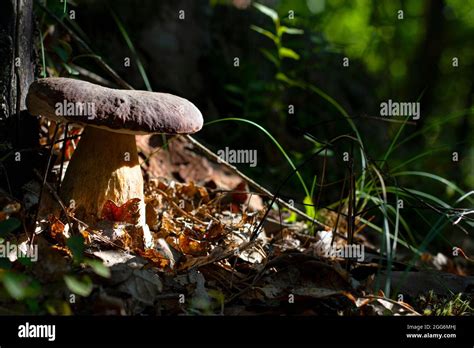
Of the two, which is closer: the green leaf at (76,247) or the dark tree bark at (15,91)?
the green leaf at (76,247)

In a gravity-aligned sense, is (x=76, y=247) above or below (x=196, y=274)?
above

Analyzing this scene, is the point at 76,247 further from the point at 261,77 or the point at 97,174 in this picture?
the point at 261,77

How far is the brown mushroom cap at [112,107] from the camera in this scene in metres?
2.16

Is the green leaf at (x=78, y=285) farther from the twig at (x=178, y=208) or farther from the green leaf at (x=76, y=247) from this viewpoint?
the twig at (x=178, y=208)

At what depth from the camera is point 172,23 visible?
5.00 meters

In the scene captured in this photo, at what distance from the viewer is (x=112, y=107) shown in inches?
85.9

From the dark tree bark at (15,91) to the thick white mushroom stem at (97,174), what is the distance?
0.33 m

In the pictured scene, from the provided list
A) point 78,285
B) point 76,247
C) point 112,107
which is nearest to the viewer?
point 78,285

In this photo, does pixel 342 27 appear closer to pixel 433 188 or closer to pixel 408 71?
pixel 408 71

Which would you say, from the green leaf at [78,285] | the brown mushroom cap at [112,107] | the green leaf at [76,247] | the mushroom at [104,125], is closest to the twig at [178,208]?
the mushroom at [104,125]

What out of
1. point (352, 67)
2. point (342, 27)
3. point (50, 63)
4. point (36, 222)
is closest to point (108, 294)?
point (36, 222)

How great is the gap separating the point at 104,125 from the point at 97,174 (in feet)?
1.52

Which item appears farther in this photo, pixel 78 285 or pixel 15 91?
pixel 15 91

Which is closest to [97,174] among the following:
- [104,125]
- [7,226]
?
[104,125]
